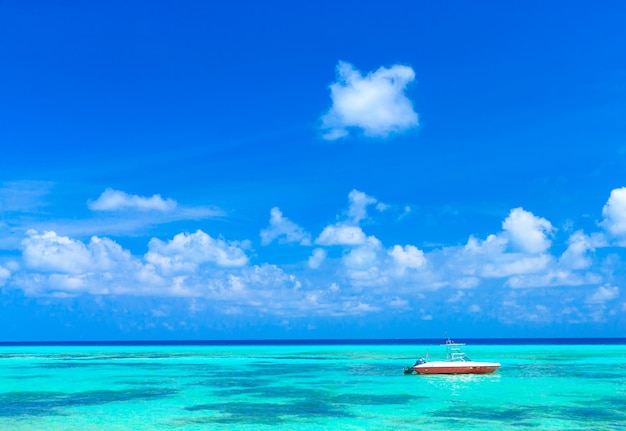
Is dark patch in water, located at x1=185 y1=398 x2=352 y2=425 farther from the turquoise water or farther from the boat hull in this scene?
the boat hull

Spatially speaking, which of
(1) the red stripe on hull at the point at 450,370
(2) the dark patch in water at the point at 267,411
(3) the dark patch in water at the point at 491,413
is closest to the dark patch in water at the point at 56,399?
(2) the dark patch in water at the point at 267,411

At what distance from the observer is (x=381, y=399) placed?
3128cm

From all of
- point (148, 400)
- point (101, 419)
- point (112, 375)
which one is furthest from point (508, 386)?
point (112, 375)

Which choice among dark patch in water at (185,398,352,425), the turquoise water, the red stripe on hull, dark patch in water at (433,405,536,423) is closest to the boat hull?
the red stripe on hull

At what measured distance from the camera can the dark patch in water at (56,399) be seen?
28.3m

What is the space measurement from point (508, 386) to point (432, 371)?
7.82 m

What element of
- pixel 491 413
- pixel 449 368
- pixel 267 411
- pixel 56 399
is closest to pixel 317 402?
pixel 267 411

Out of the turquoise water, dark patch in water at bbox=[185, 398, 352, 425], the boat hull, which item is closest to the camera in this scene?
the turquoise water

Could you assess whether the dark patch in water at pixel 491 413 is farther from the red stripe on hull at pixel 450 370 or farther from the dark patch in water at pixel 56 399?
the red stripe on hull at pixel 450 370

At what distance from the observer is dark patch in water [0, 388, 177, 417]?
28312 millimetres

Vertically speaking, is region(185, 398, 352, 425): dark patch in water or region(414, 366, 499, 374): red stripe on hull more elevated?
region(414, 366, 499, 374): red stripe on hull

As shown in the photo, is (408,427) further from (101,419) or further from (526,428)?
(101,419)

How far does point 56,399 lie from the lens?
3247cm

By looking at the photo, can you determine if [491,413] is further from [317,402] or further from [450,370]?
[450,370]
